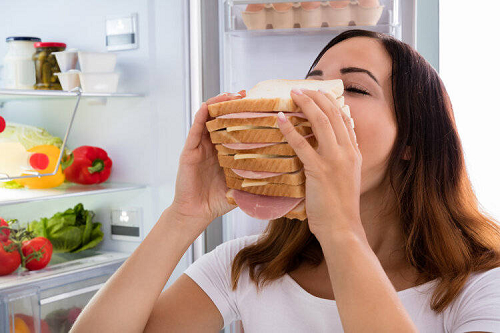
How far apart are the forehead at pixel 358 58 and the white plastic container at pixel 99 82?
0.90m

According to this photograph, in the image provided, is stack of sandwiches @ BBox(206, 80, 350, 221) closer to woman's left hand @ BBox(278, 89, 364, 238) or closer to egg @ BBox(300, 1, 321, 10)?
woman's left hand @ BBox(278, 89, 364, 238)

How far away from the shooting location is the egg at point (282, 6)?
5.24 feet

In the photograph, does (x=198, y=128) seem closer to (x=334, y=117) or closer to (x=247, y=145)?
(x=247, y=145)

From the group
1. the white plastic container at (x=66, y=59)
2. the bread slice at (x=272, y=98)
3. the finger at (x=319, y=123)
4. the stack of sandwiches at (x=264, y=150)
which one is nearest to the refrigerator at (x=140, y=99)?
the white plastic container at (x=66, y=59)

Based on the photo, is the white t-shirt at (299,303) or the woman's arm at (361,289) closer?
the woman's arm at (361,289)

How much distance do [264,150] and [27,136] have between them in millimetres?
1134

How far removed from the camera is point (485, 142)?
1948 mm

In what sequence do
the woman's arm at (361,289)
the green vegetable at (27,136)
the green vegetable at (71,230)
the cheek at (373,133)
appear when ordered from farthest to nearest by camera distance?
the green vegetable at (71,230) → the green vegetable at (27,136) → the cheek at (373,133) → the woman's arm at (361,289)

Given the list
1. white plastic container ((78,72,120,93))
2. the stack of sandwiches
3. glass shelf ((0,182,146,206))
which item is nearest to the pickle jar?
white plastic container ((78,72,120,93))

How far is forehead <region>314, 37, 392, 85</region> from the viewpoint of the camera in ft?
3.80

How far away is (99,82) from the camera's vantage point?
71.6 inches

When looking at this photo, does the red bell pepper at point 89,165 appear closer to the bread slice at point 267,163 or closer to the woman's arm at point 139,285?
the woman's arm at point 139,285

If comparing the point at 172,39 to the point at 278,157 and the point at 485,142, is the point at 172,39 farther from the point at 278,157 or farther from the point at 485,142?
the point at 485,142

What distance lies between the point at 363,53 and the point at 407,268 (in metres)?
0.48
